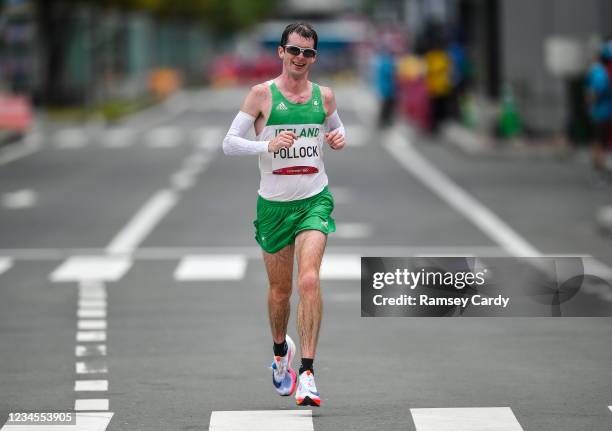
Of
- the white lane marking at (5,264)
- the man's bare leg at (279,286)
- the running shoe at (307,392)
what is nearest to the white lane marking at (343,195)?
the white lane marking at (5,264)

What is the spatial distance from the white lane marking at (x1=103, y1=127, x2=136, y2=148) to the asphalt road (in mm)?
10520

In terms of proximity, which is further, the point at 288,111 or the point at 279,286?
the point at 279,286

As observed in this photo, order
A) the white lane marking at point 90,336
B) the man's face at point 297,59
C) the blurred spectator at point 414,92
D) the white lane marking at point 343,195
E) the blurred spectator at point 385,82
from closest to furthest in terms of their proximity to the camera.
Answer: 1. the man's face at point 297,59
2. the white lane marking at point 90,336
3. the white lane marking at point 343,195
4. the blurred spectator at point 414,92
5. the blurred spectator at point 385,82

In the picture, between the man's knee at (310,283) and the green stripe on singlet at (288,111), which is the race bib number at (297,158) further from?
the man's knee at (310,283)

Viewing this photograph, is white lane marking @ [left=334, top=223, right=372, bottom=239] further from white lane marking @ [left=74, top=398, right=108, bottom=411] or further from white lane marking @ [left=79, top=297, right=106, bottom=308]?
white lane marking @ [left=74, top=398, right=108, bottom=411]

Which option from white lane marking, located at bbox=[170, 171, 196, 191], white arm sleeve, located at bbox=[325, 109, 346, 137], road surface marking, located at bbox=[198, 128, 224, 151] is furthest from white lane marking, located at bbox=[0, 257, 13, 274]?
road surface marking, located at bbox=[198, 128, 224, 151]

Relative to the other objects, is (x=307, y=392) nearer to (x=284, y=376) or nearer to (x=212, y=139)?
(x=284, y=376)

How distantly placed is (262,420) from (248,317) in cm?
433

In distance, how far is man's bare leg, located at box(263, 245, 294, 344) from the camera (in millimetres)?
9812

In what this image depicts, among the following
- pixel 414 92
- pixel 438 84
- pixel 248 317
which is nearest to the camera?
pixel 248 317

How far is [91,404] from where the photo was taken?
9.65 m

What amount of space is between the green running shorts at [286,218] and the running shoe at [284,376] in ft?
1.97

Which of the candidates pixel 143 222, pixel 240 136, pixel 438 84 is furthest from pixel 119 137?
pixel 240 136

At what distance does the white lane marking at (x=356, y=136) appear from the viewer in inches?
1623
